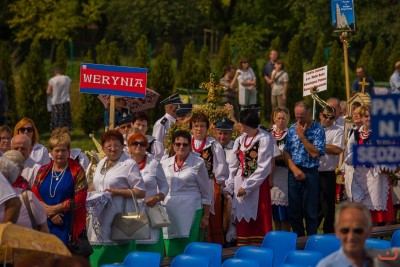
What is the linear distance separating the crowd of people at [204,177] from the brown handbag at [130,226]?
72mm

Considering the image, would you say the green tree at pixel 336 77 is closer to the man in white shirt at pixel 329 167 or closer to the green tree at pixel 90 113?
the green tree at pixel 90 113

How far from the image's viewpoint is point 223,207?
14109mm

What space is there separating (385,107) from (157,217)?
14.1ft

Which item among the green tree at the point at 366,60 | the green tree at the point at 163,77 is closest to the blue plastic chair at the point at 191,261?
the green tree at the point at 163,77

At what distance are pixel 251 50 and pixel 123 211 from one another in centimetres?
1817

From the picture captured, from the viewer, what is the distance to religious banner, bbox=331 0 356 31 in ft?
58.6

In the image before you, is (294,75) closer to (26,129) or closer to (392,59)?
(392,59)

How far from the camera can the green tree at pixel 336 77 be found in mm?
29469

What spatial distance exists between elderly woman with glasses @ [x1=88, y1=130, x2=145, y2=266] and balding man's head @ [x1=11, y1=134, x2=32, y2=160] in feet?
2.60

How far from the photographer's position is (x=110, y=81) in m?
14.8

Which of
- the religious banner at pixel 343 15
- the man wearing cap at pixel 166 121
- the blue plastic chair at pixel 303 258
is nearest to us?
the blue plastic chair at pixel 303 258

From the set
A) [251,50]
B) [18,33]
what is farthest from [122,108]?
[18,33]

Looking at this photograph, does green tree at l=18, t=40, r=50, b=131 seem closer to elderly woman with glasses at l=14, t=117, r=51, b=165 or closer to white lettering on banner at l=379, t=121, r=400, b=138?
elderly woman with glasses at l=14, t=117, r=51, b=165

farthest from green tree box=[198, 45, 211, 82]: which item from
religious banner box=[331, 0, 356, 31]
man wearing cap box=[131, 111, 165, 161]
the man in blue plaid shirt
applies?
the man in blue plaid shirt
